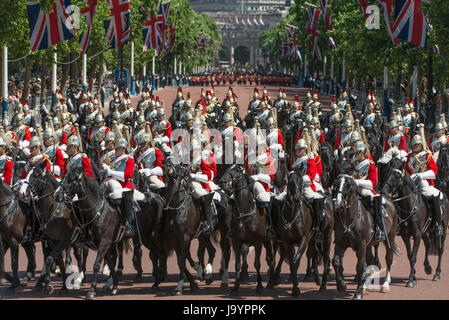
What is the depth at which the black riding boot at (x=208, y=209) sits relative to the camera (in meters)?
17.5

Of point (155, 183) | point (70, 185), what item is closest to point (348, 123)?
point (155, 183)

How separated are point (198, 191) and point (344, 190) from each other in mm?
2761

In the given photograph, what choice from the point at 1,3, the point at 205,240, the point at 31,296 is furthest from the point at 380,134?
the point at 31,296

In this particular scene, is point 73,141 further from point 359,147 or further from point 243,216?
point 359,147

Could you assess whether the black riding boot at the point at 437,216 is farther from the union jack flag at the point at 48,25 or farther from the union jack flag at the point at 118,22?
the union jack flag at the point at 118,22

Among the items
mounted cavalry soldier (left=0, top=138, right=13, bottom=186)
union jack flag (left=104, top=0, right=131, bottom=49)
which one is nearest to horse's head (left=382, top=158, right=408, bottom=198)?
mounted cavalry soldier (left=0, top=138, right=13, bottom=186)

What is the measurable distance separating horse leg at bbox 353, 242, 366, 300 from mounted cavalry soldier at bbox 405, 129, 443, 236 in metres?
2.76

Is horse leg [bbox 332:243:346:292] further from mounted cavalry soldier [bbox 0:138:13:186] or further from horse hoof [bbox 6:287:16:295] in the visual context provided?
mounted cavalry soldier [bbox 0:138:13:186]

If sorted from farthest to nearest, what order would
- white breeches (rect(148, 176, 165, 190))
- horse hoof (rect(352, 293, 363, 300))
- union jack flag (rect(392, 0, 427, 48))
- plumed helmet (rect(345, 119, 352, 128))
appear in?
1. union jack flag (rect(392, 0, 427, 48))
2. plumed helmet (rect(345, 119, 352, 128))
3. white breeches (rect(148, 176, 165, 190))
4. horse hoof (rect(352, 293, 363, 300))

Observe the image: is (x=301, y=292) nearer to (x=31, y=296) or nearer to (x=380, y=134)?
(x=31, y=296)

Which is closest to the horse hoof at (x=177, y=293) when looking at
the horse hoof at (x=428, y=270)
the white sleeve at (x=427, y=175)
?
the horse hoof at (x=428, y=270)

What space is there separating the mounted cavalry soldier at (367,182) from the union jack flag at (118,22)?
38.4 m

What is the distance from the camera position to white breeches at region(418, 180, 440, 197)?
19.0 meters

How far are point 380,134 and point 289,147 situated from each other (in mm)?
3150
